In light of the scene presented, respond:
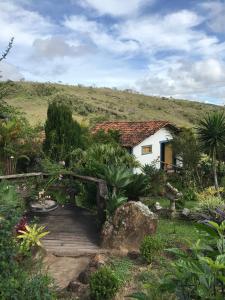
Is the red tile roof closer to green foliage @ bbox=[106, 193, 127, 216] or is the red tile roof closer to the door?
the door

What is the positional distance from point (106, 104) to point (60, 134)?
45800mm

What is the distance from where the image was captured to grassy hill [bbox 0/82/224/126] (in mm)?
50056

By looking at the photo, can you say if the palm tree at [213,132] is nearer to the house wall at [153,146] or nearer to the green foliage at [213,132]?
the green foliage at [213,132]

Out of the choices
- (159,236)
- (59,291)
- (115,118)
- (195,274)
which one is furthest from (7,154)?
(115,118)

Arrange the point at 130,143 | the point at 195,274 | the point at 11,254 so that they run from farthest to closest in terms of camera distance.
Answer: the point at 130,143 < the point at 11,254 < the point at 195,274

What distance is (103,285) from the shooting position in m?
6.59

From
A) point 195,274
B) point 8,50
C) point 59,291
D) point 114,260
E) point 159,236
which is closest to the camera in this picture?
point 195,274

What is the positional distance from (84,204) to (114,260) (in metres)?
4.01

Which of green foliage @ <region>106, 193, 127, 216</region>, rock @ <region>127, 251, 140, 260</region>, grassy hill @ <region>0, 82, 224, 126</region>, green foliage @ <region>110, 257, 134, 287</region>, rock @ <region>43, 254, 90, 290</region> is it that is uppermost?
grassy hill @ <region>0, 82, 224, 126</region>

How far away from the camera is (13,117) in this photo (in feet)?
50.6

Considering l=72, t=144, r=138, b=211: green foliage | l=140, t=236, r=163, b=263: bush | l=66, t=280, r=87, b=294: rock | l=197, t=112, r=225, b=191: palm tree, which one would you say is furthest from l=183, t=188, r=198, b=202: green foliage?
l=66, t=280, r=87, b=294: rock

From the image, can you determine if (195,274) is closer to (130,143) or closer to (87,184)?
(87,184)

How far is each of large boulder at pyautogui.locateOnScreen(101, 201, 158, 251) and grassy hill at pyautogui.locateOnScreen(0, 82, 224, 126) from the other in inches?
1303

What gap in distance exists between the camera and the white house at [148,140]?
77.0 feet
